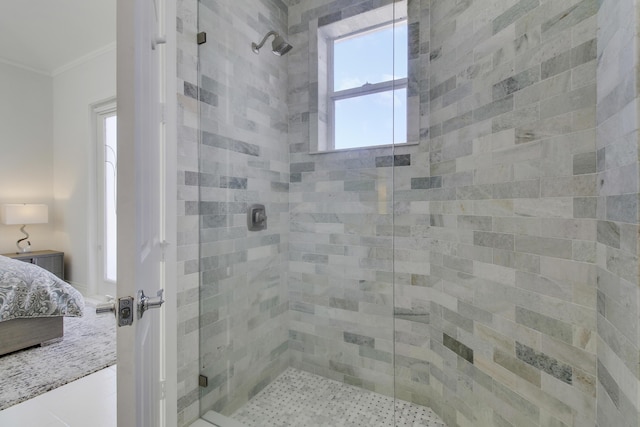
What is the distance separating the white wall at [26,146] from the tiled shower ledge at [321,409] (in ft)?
13.0

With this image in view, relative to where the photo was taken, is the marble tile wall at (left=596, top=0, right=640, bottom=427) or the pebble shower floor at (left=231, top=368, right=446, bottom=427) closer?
the marble tile wall at (left=596, top=0, right=640, bottom=427)

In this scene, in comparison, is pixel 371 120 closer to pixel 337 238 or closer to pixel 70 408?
pixel 337 238

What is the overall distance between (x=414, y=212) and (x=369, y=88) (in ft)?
2.59

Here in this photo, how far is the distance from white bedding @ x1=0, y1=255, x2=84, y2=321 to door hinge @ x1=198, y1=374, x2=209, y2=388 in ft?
5.47

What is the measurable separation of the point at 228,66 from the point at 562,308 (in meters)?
1.87

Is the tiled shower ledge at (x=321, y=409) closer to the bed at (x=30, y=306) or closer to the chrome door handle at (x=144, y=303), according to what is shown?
the chrome door handle at (x=144, y=303)

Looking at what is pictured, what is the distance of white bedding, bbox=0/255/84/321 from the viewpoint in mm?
2205

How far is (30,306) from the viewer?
2281mm

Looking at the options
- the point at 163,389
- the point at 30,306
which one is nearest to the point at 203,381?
the point at 163,389

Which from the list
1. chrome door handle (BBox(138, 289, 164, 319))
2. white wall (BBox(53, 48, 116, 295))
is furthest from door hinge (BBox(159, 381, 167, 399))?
white wall (BBox(53, 48, 116, 295))

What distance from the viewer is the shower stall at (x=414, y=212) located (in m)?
0.97

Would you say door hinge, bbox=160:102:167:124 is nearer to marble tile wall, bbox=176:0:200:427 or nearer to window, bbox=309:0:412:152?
marble tile wall, bbox=176:0:200:427

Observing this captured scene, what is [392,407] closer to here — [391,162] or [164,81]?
[391,162]

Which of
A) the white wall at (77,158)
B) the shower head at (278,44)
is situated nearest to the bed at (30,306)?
the white wall at (77,158)
